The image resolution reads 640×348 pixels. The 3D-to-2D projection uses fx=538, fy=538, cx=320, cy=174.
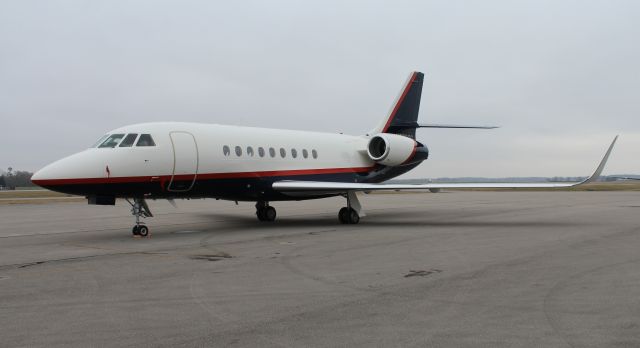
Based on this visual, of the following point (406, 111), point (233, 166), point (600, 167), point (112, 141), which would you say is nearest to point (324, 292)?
point (112, 141)

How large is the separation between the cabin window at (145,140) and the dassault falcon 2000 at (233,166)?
3cm

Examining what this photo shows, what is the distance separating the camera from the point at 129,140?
13.5 m

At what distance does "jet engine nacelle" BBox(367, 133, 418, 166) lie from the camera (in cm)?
2008

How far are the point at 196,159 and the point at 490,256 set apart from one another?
8265mm

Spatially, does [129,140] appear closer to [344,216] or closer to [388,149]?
[344,216]

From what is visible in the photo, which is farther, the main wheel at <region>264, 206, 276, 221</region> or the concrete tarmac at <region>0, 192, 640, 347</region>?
the main wheel at <region>264, 206, 276, 221</region>

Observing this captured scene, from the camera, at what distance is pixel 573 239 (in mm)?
12227

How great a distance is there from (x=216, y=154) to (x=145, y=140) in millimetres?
2101

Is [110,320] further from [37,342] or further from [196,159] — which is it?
[196,159]

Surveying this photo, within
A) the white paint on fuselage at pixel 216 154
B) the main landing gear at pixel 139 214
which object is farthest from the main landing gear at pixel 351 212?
the main landing gear at pixel 139 214

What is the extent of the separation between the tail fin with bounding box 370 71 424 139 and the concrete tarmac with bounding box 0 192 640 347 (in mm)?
10416

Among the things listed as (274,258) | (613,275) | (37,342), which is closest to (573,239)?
(613,275)

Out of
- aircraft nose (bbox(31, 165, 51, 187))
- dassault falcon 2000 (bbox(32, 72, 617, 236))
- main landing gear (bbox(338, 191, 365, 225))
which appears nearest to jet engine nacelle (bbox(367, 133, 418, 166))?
dassault falcon 2000 (bbox(32, 72, 617, 236))

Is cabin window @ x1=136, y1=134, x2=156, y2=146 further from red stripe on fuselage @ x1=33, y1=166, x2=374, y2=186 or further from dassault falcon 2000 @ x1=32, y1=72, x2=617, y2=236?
red stripe on fuselage @ x1=33, y1=166, x2=374, y2=186
